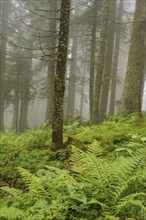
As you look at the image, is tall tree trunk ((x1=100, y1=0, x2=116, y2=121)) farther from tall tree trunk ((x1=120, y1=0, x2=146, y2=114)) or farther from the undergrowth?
the undergrowth

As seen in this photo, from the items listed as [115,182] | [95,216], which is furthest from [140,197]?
[95,216]

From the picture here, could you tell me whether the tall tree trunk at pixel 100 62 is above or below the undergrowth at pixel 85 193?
above

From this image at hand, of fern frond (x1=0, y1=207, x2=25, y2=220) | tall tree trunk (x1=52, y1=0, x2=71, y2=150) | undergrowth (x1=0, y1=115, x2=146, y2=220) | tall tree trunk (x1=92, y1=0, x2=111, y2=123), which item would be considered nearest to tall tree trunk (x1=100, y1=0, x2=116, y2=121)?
tall tree trunk (x1=92, y1=0, x2=111, y2=123)

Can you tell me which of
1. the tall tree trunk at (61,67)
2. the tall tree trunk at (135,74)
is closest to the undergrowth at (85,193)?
the tall tree trunk at (61,67)

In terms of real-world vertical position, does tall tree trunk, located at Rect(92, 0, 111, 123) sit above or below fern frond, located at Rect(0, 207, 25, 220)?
above

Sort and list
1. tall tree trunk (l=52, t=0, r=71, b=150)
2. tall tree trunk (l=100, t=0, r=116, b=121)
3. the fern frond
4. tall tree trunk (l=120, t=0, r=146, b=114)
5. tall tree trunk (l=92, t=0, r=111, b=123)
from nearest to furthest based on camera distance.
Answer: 1. the fern frond
2. tall tree trunk (l=52, t=0, r=71, b=150)
3. tall tree trunk (l=120, t=0, r=146, b=114)
4. tall tree trunk (l=92, t=0, r=111, b=123)
5. tall tree trunk (l=100, t=0, r=116, b=121)

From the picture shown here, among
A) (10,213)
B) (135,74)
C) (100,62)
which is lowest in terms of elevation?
(10,213)

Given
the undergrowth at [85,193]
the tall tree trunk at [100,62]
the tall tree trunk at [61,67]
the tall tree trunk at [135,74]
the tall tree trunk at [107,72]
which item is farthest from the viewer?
the tall tree trunk at [107,72]

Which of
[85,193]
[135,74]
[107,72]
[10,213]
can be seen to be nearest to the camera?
[10,213]

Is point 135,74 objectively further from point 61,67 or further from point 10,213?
point 10,213

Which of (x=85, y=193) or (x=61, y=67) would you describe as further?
(x=61, y=67)

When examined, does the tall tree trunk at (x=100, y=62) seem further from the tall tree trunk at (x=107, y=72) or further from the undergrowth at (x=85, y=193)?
the undergrowth at (x=85, y=193)

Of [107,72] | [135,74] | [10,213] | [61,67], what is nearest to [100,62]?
[135,74]

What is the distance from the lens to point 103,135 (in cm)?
740
